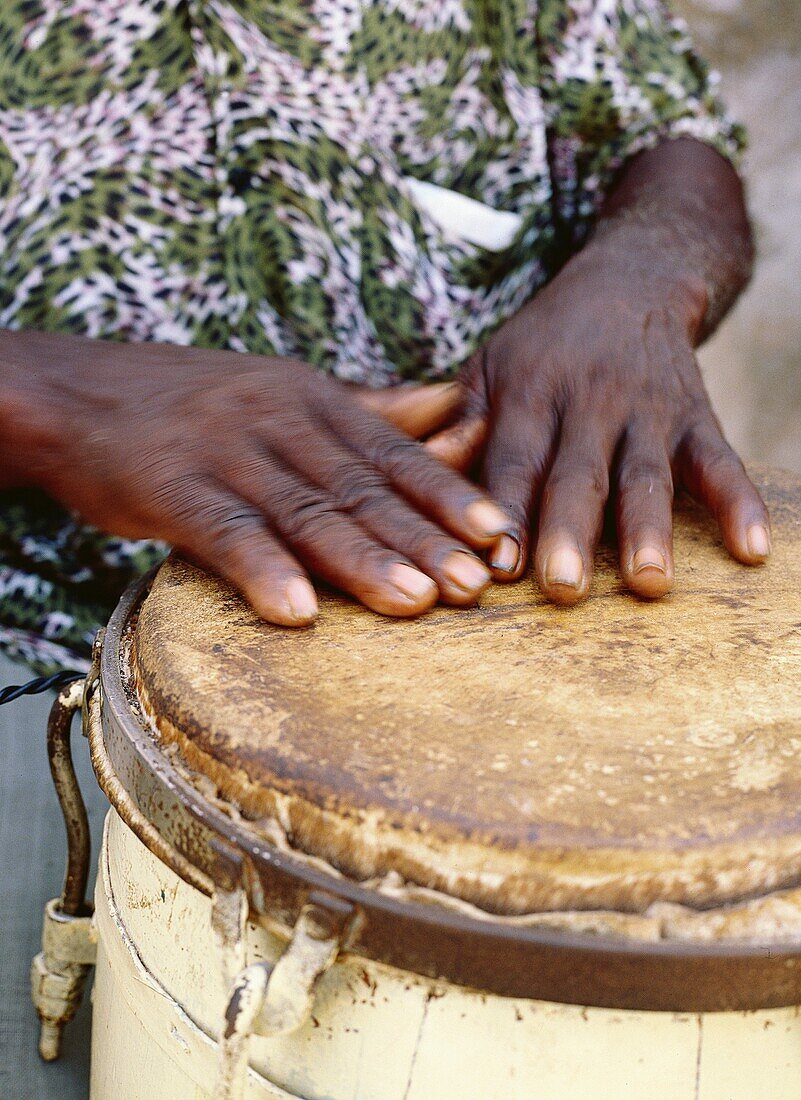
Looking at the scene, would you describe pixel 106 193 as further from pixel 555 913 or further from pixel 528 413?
pixel 555 913

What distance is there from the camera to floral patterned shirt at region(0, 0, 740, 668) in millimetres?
1109

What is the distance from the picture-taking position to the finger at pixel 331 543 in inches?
24.7

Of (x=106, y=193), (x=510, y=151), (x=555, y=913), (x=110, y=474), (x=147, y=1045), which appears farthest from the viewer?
(x=510, y=151)

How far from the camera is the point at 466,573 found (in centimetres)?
63

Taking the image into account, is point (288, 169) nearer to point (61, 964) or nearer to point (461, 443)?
point (461, 443)

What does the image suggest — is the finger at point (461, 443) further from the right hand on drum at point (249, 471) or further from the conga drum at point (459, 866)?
the conga drum at point (459, 866)

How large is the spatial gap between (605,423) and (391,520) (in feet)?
0.75

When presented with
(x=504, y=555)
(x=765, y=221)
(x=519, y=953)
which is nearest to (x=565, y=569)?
(x=504, y=555)

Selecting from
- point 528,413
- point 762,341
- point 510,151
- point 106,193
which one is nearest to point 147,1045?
point 528,413

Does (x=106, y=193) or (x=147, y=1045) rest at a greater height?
(x=106, y=193)

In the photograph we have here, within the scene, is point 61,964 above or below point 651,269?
below

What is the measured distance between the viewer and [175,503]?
692 mm

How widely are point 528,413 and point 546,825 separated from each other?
1.40 ft

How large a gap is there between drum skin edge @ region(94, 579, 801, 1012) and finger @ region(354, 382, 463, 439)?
39 centimetres
